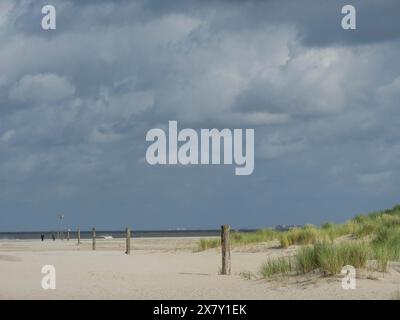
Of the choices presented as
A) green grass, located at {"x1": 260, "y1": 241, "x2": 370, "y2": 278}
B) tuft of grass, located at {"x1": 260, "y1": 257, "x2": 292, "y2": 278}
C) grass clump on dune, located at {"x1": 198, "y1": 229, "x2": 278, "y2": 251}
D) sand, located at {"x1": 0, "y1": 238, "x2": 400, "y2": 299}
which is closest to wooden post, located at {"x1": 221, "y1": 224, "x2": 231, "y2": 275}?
sand, located at {"x1": 0, "y1": 238, "x2": 400, "y2": 299}

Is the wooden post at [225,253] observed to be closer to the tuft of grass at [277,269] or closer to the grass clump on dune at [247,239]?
the tuft of grass at [277,269]

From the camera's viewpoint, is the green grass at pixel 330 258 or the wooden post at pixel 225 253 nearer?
the green grass at pixel 330 258

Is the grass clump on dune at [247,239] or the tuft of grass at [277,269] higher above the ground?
the grass clump on dune at [247,239]

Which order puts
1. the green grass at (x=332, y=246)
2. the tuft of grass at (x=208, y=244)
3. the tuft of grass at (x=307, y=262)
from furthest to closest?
the tuft of grass at (x=208, y=244)
the tuft of grass at (x=307, y=262)
the green grass at (x=332, y=246)

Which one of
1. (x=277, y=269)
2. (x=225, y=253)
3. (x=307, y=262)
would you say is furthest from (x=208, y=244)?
(x=307, y=262)

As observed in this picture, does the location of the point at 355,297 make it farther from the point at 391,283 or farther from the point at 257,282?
the point at 257,282

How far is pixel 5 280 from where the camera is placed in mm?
20922

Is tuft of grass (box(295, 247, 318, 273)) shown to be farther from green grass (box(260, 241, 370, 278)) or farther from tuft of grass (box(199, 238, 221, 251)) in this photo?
tuft of grass (box(199, 238, 221, 251))

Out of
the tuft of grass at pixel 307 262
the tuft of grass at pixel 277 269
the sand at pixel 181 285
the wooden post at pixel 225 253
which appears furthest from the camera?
the wooden post at pixel 225 253

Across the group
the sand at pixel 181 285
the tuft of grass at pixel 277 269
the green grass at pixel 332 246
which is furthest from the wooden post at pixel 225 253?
the tuft of grass at pixel 277 269

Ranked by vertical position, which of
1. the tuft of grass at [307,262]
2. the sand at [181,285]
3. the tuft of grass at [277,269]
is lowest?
the sand at [181,285]
